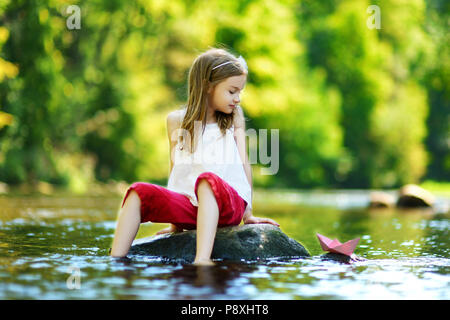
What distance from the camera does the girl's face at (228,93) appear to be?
17.4 feet

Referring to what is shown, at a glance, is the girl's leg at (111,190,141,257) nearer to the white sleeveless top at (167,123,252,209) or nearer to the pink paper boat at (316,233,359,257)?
the white sleeveless top at (167,123,252,209)

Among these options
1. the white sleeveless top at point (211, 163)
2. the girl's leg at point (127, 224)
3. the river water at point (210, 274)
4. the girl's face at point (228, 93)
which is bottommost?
the river water at point (210, 274)

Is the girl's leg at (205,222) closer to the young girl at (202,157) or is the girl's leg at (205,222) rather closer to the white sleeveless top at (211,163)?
the young girl at (202,157)

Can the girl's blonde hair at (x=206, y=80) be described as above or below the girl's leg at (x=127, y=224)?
above

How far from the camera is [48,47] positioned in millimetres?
17062

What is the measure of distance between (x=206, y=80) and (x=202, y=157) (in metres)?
0.58

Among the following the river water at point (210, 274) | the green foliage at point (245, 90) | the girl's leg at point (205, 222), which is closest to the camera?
the river water at point (210, 274)

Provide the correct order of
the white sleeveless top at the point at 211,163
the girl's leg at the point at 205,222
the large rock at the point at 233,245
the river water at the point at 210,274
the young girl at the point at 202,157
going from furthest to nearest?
the white sleeveless top at the point at 211,163
the large rock at the point at 233,245
the young girl at the point at 202,157
the girl's leg at the point at 205,222
the river water at the point at 210,274

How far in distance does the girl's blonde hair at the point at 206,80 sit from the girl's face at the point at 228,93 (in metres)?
0.03

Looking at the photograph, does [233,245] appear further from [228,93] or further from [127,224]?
[228,93]

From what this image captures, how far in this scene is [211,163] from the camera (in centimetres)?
530

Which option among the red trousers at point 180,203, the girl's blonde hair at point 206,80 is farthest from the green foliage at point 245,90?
the red trousers at point 180,203

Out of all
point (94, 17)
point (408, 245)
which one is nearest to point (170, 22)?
point (94, 17)

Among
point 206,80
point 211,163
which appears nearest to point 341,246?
point 211,163
